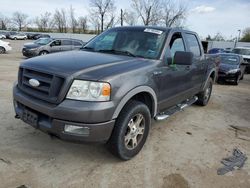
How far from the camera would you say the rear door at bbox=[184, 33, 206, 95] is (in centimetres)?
500

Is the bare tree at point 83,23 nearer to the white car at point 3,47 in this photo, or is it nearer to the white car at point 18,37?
Answer: the white car at point 18,37

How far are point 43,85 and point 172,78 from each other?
209cm

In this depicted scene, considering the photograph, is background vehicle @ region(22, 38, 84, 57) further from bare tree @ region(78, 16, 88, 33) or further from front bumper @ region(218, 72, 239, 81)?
bare tree @ region(78, 16, 88, 33)

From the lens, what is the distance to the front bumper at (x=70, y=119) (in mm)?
2748

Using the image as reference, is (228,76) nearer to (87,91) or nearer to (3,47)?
(87,91)

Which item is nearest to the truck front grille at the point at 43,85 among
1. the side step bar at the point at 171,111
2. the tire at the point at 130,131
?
the tire at the point at 130,131

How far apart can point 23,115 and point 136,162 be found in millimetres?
1647

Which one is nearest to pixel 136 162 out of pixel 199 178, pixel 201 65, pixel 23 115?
pixel 199 178

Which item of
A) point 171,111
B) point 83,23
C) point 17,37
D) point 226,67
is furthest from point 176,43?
point 83,23

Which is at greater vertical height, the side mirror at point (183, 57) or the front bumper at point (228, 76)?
the side mirror at point (183, 57)

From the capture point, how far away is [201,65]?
18.1 feet

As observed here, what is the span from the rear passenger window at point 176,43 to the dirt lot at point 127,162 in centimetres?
150

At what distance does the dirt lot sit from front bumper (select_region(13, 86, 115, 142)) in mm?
526

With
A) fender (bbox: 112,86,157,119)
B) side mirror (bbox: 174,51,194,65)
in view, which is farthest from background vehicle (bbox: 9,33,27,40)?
fender (bbox: 112,86,157,119)
